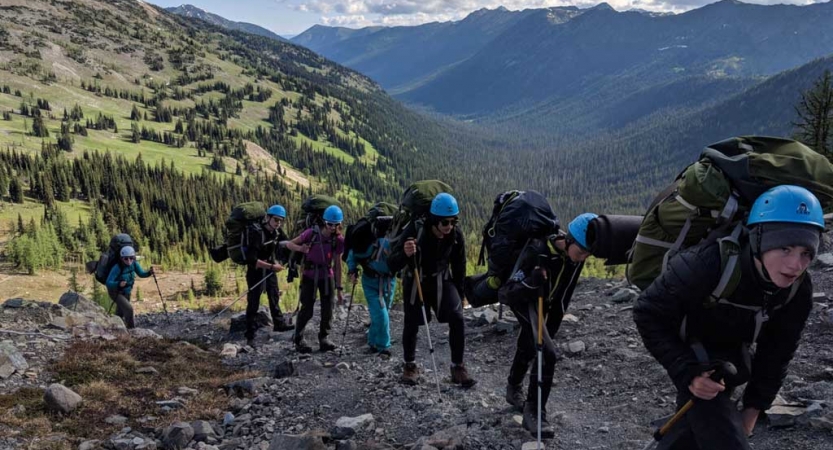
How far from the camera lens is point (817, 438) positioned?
597cm

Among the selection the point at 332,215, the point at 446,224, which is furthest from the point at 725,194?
the point at 332,215

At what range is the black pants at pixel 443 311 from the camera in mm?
8617

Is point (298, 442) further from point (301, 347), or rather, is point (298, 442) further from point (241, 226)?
point (241, 226)

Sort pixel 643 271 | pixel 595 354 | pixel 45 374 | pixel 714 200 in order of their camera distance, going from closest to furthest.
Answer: pixel 714 200, pixel 643 271, pixel 45 374, pixel 595 354

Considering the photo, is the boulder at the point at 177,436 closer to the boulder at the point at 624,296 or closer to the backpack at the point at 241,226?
the backpack at the point at 241,226

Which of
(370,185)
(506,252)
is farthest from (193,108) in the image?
(506,252)

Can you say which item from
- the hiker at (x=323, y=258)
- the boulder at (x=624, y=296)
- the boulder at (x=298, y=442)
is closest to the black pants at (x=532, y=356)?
the boulder at (x=298, y=442)

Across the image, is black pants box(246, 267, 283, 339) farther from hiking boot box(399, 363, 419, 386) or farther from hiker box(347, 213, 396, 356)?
hiking boot box(399, 363, 419, 386)

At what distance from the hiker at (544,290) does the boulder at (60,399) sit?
6897 millimetres

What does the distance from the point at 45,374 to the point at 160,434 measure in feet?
12.0

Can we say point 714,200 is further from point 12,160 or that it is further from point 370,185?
point 370,185

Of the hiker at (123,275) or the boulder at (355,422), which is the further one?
the hiker at (123,275)

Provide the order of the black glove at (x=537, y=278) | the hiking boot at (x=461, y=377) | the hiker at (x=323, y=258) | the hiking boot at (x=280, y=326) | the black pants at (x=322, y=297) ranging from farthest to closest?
1. the hiking boot at (x=280, y=326)
2. the black pants at (x=322, y=297)
3. the hiker at (x=323, y=258)
4. the hiking boot at (x=461, y=377)
5. the black glove at (x=537, y=278)

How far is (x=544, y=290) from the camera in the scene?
683 cm
